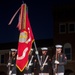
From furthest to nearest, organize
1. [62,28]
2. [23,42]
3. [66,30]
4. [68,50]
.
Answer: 1. [62,28]
2. [66,30]
3. [68,50]
4. [23,42]

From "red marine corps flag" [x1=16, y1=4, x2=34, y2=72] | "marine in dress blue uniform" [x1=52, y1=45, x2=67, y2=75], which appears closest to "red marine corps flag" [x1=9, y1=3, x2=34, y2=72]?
"red marine corps flag" [x1=16, y1=4, x2=34, y2=72]

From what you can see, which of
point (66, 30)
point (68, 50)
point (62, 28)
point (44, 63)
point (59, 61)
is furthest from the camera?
point (62, 28)

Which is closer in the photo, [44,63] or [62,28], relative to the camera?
[44,63]

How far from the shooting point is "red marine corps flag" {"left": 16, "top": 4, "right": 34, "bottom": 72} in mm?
12281

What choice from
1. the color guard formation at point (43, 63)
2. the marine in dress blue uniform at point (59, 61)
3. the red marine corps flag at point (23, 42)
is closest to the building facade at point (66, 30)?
the color guard formation at point (43, 63)

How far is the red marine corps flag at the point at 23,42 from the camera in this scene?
40.3ft

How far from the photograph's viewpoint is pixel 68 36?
2575 centimetres

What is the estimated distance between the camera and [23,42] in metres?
12.5

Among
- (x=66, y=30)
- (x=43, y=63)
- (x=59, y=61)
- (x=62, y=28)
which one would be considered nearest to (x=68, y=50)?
(x=66, y=30)

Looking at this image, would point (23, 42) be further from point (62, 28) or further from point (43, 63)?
point (62, 28)

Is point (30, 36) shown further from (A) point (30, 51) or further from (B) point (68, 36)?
(B) point (68, 36)

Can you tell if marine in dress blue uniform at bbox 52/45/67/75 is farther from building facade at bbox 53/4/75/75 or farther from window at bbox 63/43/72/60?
window at bbox 63/43/72/60

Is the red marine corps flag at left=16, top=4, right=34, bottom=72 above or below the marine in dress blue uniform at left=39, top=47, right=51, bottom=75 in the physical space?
above

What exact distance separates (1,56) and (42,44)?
12.2 ft
